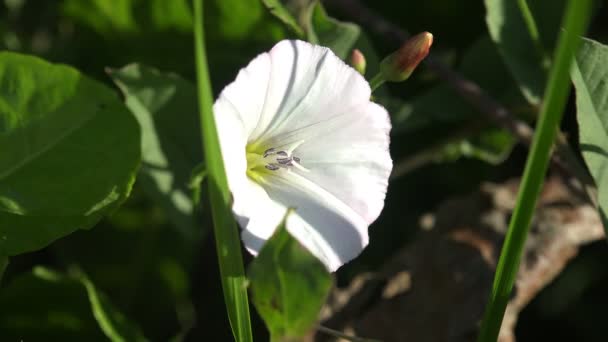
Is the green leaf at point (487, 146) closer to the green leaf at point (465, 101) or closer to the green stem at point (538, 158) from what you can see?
the green leaf at point (465, 101)

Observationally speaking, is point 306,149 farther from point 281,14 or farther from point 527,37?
point 527,37

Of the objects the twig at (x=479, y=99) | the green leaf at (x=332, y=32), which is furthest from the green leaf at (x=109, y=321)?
the twig at (x=479, y=99)

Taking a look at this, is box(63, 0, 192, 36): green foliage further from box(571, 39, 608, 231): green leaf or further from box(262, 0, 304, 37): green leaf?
box(571, 39, 608, 231): green leaf

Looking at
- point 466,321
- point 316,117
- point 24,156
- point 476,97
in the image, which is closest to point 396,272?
point 466,321

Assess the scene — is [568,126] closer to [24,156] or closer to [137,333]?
[137,333]

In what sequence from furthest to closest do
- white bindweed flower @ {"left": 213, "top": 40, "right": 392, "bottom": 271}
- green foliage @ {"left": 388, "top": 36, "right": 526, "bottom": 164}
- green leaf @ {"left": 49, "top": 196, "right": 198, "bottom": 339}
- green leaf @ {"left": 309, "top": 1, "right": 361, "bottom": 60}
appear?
green leaf @ {"left": 49, "top": 196, "right": 198, "bottom": 339}, green foliage @ {"left": 388, "top": 36, "right": 526, "bottom": 164}, green leaf @ {"left": 309, "top": 1, "right": 361, "bottom": 60}, white bindweed flower @ {"left": 213, "top": 40, "right": 392, "bottom": 271}

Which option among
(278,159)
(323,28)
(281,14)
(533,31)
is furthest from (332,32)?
(533,31)

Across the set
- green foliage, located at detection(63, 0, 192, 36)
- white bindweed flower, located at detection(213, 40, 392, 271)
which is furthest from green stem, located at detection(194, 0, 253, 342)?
green foliage, located at detection(63, 0, 192, 36)
